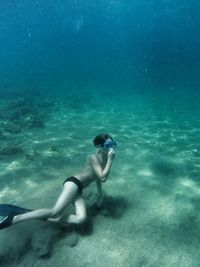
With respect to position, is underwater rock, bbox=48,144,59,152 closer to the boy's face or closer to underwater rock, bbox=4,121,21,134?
underwater rock, bbox=4,121,21,134

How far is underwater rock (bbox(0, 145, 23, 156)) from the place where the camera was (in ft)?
38.4

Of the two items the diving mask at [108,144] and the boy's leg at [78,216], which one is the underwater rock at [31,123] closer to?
the diving mask at [108,144]

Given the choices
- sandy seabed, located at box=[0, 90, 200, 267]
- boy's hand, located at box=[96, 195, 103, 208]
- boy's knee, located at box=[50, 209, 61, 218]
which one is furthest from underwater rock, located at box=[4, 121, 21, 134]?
boy's knee, located at box=[50, 209, 61, 218]

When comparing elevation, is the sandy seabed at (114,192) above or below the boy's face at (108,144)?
below

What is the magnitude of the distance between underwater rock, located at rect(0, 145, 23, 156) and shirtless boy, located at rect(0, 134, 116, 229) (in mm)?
5533

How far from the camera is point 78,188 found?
264 inches

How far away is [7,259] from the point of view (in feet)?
18.4

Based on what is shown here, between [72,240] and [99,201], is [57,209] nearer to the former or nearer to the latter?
[72,240]

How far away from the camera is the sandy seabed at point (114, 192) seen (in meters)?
5.87

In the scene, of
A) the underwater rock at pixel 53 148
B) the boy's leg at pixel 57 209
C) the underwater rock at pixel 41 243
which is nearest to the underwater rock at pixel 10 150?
the underwater rock at pixel 53 148

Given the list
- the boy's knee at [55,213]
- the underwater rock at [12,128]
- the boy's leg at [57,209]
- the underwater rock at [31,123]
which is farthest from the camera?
the underwater rock at [31,123]

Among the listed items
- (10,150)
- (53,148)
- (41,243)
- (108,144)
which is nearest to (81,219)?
(41,243)

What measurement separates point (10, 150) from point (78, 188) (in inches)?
238

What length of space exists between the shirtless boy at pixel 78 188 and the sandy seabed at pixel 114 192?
44cm
